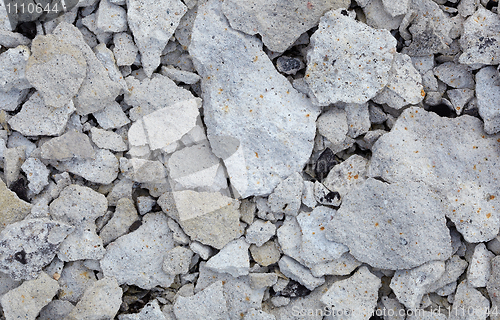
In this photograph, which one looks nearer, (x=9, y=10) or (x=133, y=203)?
(x=9, y=10)

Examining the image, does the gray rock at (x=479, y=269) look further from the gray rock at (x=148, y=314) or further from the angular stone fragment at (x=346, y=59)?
the gray rock at (x=148, y=314)

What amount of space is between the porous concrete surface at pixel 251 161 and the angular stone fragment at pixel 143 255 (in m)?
0.01

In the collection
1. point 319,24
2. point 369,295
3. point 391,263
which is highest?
point 319,24

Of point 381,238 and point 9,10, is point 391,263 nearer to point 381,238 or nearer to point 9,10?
point 381,238

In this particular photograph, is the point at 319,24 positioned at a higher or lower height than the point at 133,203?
higher

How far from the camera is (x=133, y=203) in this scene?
92.5 inches

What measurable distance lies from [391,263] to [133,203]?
1.45 meters

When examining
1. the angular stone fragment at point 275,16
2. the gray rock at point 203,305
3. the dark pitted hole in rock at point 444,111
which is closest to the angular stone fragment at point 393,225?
the dark pitted hole in rock at point 444,111

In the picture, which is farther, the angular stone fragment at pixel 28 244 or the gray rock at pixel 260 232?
the gray rock at pixel 260 232

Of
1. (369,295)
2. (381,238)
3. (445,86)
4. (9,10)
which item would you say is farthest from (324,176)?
(9,10)

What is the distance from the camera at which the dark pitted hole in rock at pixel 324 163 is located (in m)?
2.38

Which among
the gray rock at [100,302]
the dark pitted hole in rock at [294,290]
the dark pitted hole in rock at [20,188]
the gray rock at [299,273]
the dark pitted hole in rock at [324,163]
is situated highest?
the dark pitted hole in rock at [20,188]

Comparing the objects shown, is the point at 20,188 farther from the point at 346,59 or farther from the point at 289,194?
the point at 346,59

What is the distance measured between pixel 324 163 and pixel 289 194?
29cm
